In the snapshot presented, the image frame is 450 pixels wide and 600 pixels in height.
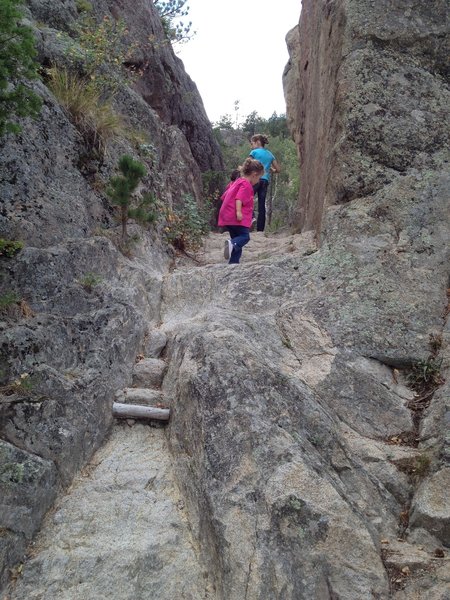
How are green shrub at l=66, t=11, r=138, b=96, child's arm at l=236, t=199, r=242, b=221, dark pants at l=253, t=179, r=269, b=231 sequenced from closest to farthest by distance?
child's arm at l=236, t=199, r=242, b=221
green shrub at l=66, t=11, r=138, b=96
dark pants at l=253, t=179, r=269, b=231

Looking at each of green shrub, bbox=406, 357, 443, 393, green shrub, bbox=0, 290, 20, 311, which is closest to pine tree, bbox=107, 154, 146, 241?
green shrub, bbox=0, 290, 20, 311

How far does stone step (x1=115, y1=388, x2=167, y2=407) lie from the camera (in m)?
5.99

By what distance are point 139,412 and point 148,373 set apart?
62 centimetres

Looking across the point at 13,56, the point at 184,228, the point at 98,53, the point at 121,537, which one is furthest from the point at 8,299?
the point at 98,53

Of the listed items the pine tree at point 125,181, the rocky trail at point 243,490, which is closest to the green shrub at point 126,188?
the pine tree at point 125,181

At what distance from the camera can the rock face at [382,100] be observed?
7820 mm

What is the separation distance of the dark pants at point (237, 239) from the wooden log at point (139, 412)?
3.69m

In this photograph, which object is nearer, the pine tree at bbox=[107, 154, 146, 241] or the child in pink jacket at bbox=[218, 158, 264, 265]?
the pine tree at bbox=[107, 154, 146, 241]

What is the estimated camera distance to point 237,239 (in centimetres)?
900

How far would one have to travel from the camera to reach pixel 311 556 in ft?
14.4

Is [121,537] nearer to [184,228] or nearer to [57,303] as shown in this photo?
[57,303]

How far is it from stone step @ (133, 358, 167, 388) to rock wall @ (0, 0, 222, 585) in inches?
4.4

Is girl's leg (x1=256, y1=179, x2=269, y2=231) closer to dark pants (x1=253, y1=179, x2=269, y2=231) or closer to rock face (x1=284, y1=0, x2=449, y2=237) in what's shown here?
dark pants (x1=253, y1=179, x2=269, y2=231)

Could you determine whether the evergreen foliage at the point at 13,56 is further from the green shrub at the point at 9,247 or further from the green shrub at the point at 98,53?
the green shrub at the point at 98,53
